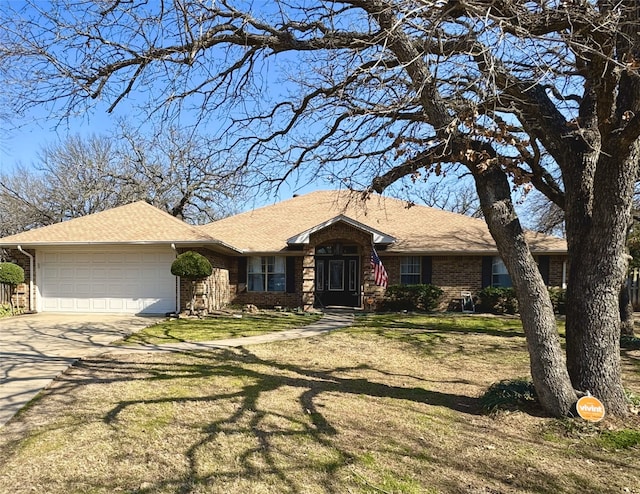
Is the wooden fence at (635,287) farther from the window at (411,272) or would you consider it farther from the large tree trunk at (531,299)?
the large tree trunk at (531,299)

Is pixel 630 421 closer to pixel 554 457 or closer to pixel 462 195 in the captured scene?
pixel 554 457

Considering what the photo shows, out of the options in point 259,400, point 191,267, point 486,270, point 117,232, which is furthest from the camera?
point 486,270

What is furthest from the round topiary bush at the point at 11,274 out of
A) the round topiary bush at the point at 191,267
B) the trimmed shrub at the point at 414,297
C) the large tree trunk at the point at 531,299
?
the large tree trunk at the point at 531,299

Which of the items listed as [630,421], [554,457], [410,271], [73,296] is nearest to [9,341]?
[73,296]

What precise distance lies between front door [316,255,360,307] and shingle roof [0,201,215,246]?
214 inches

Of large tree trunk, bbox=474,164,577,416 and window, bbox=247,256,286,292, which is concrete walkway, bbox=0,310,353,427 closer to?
window, bbox=247,256,286,292

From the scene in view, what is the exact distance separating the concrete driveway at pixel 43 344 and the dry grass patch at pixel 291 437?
1.04 ft

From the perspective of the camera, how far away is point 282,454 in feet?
13.1

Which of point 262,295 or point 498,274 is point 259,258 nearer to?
point 262,295

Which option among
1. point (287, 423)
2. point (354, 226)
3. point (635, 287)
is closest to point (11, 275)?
point (354, 226)

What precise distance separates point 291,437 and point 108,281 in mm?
12742

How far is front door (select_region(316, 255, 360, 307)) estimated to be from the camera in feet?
58.4

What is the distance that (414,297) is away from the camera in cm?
1619

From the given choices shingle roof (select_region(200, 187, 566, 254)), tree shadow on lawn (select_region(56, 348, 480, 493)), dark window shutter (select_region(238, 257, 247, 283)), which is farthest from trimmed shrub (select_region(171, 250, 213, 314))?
tree shadow on lawn (select_region(56, 348, 480, 493))
